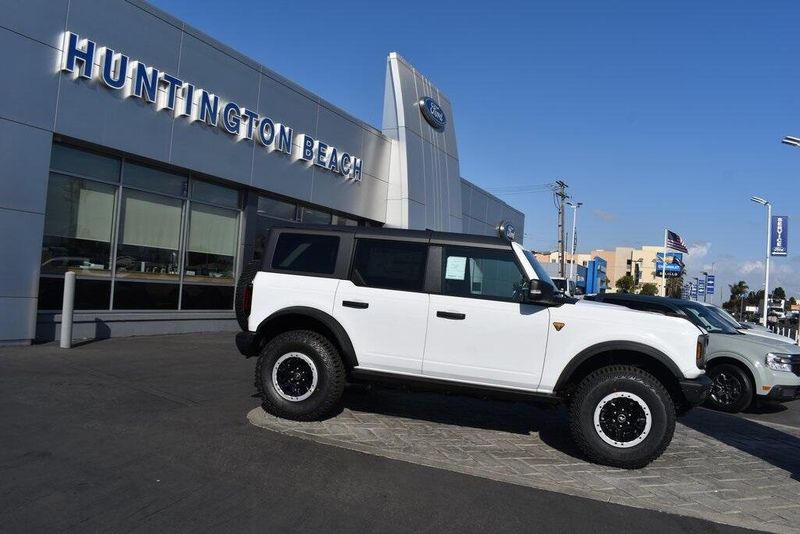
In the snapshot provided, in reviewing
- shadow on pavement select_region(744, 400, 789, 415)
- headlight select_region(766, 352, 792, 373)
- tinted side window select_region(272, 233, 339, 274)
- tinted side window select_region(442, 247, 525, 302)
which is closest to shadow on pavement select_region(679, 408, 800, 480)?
headlight select_region(766, 352, 792, 373)

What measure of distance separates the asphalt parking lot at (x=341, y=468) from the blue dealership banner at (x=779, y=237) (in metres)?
29.2

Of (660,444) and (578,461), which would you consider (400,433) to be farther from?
(660,444)

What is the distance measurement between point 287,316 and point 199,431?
1.42 m

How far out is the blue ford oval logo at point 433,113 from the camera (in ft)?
64.8

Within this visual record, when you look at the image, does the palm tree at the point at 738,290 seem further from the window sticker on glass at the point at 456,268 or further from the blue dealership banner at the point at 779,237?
the window sticker on glass at the point at 456,268

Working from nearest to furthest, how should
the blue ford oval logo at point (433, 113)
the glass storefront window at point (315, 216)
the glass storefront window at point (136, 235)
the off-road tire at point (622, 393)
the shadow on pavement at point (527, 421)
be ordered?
the off-road tire at point (622, 393) < the shadow on pavement at point (527, 421) < the glass storefront window at point (136, 235) < the glass storefront window at point (315, 216) < the blue ford oval logo at point (433, 113)

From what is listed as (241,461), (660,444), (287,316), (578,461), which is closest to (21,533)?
(241,461)

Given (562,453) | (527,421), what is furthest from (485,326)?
(527,421)

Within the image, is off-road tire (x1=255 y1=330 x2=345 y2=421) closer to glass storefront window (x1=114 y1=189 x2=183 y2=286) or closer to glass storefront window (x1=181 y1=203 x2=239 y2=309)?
glass storefront window (x1=114 y1=189 x2=183 y2=286)

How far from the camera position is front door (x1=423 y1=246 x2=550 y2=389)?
18.9 ft

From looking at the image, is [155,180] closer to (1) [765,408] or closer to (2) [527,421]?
(2) [527,421]

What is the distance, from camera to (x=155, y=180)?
12281mm

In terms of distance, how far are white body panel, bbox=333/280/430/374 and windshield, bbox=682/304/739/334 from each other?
5.90 m

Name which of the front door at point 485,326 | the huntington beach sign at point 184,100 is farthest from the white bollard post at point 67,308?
the front door at point 485,326
